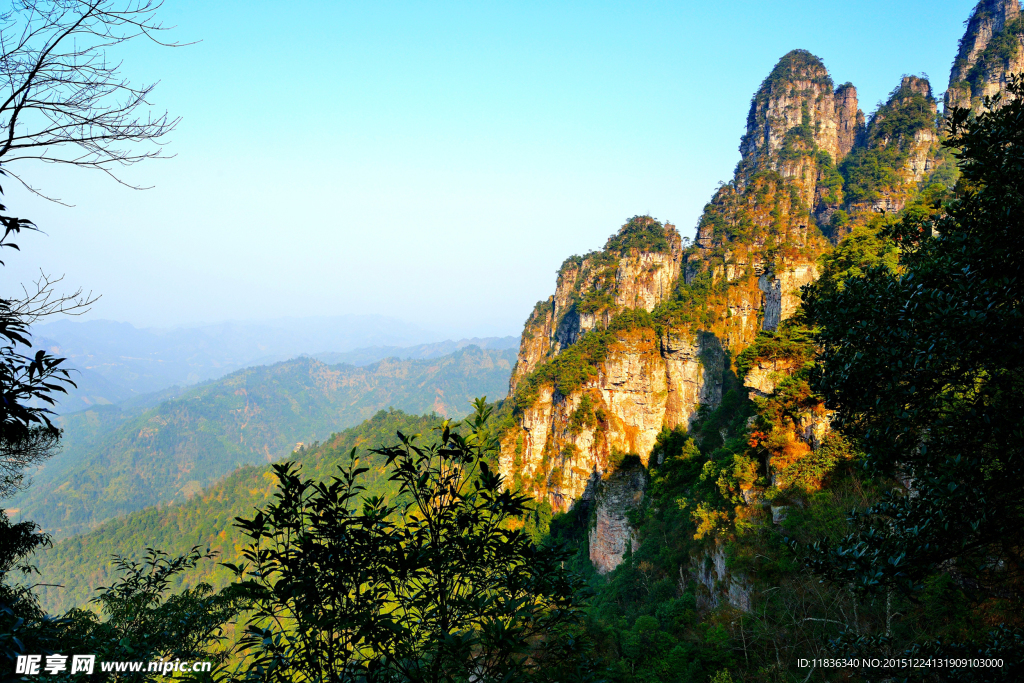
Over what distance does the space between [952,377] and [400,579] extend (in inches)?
216

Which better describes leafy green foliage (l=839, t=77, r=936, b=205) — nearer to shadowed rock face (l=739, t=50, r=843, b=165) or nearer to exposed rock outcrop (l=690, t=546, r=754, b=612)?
shadowed rock face (l=739, t=50, r=843, b=165)

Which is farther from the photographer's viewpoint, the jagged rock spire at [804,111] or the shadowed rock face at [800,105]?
the shadowed rock face at [800,105]

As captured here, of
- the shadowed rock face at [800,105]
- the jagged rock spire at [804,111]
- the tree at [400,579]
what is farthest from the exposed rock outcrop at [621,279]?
the tree at [400,579]

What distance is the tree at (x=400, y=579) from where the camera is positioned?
3.45 m

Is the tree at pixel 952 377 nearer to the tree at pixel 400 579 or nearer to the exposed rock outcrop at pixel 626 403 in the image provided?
the tree at pixel 400 579

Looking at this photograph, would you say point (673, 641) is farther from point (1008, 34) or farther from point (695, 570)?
point (1008, 34)

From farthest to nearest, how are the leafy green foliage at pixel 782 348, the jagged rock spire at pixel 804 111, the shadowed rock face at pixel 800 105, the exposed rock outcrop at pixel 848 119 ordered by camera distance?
the exposed rock outcrop at pixel 848 119, the shadowed rock face at pixel 800 105, the jagged rock spire at pixel 804 111, the leafy green foliage at pixel 782 348

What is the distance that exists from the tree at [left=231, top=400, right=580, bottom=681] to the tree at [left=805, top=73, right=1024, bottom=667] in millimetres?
3203

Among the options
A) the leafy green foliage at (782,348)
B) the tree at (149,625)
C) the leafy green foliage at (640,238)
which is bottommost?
the tree at (149,625)

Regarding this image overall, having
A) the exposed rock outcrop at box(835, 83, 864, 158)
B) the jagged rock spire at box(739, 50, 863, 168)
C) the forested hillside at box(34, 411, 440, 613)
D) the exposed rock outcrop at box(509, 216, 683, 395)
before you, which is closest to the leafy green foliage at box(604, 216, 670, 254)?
the exposed rock outcrop at box(509, 216, 683, 395)

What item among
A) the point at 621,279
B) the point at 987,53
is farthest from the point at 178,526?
the point at 987,53

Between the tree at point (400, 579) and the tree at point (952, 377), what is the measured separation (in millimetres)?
3203

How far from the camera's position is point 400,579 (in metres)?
3.85

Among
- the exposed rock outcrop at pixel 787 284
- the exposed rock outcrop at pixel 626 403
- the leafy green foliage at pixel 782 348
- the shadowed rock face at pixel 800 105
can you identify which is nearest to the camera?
the leafy green foliage at pixel 782 348
